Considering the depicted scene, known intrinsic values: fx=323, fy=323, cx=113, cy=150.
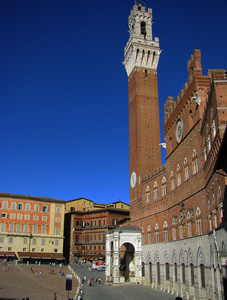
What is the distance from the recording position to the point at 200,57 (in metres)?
28.9

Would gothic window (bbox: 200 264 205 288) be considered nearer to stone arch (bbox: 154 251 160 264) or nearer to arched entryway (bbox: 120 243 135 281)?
stone arch (bbox: 154 251 160 264)

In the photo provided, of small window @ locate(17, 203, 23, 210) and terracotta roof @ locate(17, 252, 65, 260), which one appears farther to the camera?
small window @ locate(17, 203, 23, 210)

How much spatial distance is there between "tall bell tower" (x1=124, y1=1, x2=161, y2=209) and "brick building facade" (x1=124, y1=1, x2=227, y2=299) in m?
0.15

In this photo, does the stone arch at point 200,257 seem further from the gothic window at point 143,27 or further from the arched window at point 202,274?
the gothic window at point 143,27

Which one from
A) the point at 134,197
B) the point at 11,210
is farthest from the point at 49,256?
the point at 134,197

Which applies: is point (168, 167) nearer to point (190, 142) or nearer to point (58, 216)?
point (190, 142)

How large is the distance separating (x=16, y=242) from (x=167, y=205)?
38.8 m

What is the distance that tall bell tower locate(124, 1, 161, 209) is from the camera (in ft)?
159

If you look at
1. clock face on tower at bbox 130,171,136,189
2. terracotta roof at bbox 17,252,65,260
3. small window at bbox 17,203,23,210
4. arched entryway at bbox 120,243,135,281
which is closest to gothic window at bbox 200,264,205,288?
arched entryway at bbox 120,243,135,281

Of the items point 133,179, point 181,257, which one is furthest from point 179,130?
point 133,179

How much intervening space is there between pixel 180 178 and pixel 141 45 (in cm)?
3041

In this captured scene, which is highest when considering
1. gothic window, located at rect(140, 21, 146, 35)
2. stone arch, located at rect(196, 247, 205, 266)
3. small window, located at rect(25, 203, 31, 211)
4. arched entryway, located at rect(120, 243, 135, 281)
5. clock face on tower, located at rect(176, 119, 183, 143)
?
gothic window, located at rect(140, 21, 146, 35)

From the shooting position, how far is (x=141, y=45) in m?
54.2

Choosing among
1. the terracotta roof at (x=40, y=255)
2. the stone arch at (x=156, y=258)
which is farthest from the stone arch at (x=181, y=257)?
the terracotta roof at (x=40, y=255)
